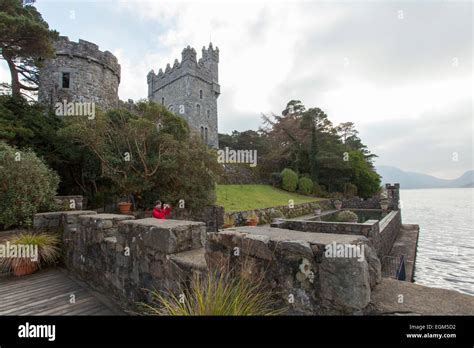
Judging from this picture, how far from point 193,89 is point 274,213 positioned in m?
22.5

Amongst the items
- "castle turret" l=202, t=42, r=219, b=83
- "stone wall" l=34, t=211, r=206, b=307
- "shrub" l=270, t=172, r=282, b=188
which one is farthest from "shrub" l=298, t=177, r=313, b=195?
"stone wall" l=34, t=211, r=206, b=307

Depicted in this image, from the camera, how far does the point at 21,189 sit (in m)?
6.30

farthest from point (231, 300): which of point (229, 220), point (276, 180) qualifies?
point (276, 180)

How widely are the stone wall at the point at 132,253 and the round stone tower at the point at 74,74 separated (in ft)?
56.2

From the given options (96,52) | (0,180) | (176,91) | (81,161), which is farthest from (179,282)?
(176,91)

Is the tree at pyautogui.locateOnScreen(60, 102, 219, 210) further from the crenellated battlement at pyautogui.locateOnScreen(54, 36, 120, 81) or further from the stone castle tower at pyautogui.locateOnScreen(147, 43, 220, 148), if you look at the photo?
the stone castle tower at pyautogui.locateOnScreen(147, 43, 220, 148)

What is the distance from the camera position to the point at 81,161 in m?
10.9

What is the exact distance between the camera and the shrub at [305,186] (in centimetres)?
2656

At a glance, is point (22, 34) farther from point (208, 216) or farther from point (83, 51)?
point (208, 216)

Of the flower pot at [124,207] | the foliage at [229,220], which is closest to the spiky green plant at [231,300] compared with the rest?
the flower pot at [124,207]

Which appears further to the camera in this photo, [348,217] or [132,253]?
[348,217]

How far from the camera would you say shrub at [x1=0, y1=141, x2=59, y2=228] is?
6078 mm
